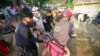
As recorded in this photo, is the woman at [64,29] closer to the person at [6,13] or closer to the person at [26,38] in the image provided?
the person at [26,38]

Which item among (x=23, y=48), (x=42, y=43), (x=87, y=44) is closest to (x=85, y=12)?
(x=87, y=44)

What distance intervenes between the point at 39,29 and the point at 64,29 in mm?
151

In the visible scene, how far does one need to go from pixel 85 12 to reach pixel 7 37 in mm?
494

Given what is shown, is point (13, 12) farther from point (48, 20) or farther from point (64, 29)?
point (64, 29)

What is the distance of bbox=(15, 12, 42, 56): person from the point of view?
1.84m

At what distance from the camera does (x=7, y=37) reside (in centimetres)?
186

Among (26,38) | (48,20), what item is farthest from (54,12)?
(26,38)

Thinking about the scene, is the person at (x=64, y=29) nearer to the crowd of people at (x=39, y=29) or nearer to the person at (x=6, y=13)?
the crowd of people at (x=39, y=29)

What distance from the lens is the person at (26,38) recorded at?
6.03 feet

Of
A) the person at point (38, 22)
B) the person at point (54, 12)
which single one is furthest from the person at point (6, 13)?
the person at point (54, 12)

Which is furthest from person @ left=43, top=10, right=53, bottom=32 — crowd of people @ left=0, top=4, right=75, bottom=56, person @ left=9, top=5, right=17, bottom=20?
person @ left=9, top=5, right=17, bottom=20

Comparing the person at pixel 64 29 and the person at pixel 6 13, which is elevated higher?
the person at pixel 6 13

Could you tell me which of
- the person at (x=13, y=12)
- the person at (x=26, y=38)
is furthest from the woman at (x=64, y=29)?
the person at (x=13, y=12)

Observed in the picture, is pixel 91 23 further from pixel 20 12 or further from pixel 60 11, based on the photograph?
pixel 20 12
